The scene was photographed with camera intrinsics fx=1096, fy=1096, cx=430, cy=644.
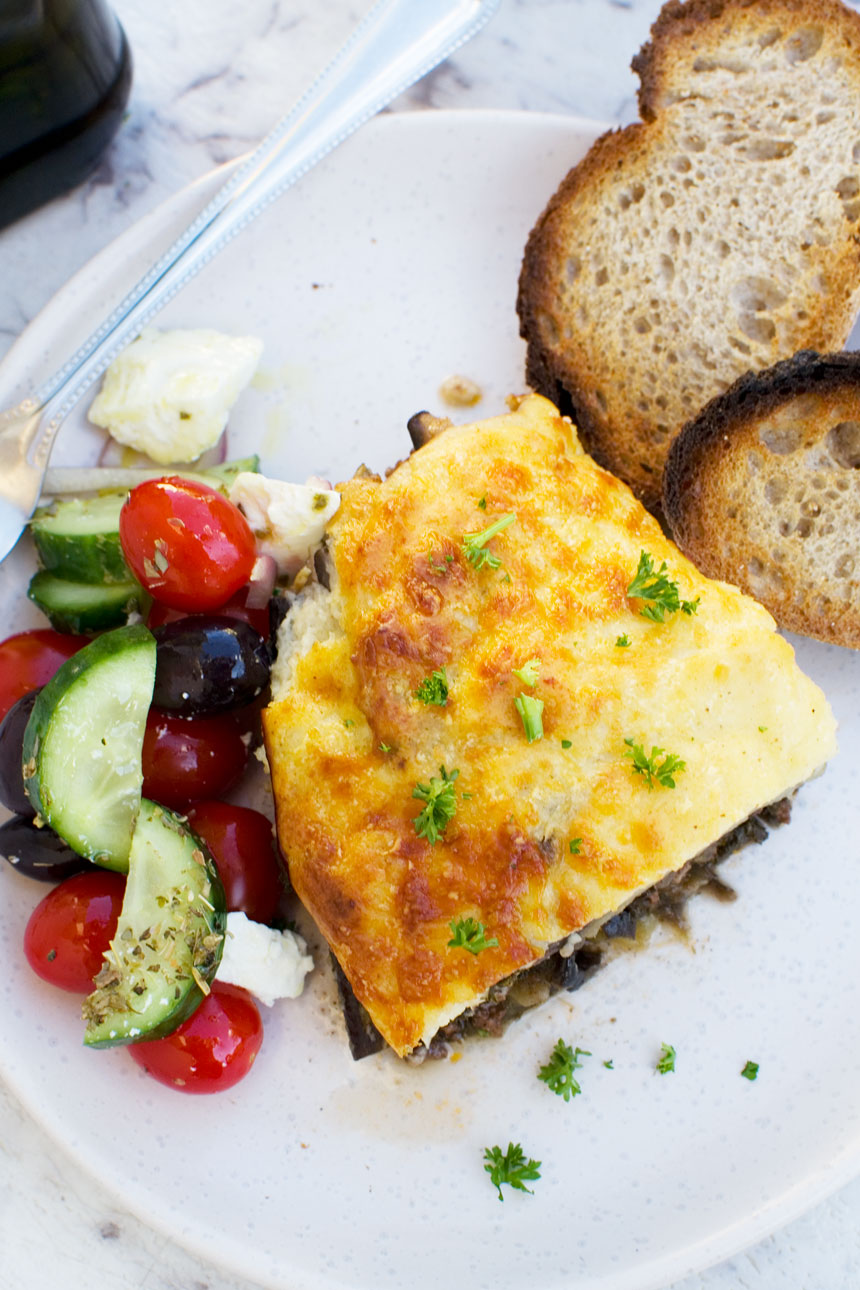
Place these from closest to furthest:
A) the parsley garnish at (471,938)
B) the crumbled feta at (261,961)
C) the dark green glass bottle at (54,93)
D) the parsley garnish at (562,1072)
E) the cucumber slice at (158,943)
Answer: the parsley garnish at (471,938) < the cucumber slice at (158,943) < the crumbled feta at (261,961) < the parsley garnish at (562,1072) < the dark green glass bottle at (54,93)

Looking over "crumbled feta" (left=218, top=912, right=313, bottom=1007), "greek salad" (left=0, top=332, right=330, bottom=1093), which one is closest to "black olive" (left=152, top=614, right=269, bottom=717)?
"greek salad" (left=0, top=332, right=330, bottom=1093)

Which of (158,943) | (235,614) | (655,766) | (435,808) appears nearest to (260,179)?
(235,614)

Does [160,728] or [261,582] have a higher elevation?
[261,582]

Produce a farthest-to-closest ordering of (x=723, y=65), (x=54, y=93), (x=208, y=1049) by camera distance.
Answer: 1. (x=723, y=65)
2. (x=54, y=93)
3. (x=208, y=1049)

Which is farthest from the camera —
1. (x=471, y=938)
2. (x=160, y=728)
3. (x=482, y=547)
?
(x=160, y=728)

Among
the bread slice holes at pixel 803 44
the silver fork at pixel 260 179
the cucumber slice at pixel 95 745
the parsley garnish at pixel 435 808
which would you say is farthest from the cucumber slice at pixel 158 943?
the bread slice holes at pixel 803 44

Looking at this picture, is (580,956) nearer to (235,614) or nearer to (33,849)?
(235,614)

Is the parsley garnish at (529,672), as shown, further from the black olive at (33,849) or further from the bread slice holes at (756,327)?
the bread slice holes at (756,327)
